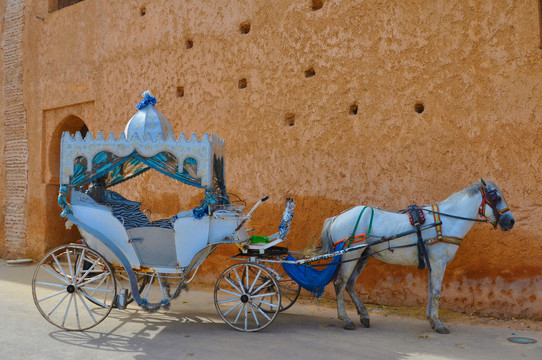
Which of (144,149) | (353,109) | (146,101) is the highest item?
(353,109)

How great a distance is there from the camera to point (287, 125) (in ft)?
24.8

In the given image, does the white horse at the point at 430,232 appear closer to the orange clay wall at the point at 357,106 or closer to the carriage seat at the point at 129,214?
the orange clay wall at the point at 357,106

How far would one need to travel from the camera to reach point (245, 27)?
26.8 ft

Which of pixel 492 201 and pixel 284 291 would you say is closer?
pixel 492 201

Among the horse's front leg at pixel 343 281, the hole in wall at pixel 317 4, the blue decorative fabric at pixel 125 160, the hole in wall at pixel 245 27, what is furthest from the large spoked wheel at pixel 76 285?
the hole in wall at pixel 317 4

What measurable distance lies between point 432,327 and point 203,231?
2.73 metres

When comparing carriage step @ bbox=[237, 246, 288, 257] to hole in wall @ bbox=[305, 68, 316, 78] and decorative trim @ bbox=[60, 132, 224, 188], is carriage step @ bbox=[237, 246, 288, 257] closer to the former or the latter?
decorative trim @ bbox=[60, 132, 224, 188]

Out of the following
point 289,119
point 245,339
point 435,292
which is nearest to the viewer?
point 245,339

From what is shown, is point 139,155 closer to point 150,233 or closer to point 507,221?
point 150,233

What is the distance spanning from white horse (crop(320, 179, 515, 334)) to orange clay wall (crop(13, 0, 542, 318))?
2.36 feet

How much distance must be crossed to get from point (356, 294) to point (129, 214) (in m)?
2.96

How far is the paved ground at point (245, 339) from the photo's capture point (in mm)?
4527

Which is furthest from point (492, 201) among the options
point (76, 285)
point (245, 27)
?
point (245, 27)

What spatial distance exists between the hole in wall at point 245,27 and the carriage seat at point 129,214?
3.50 m
